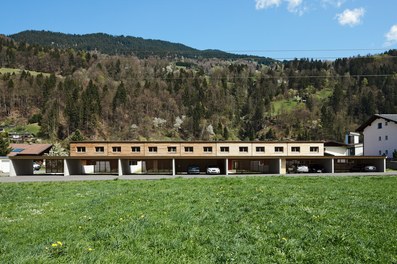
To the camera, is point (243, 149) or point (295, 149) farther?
point (295, 149)

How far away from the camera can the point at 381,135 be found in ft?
223

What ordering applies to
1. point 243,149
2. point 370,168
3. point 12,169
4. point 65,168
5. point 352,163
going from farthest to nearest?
1. point 352,163
2. point 243,149
3. point 370,168
4. point 12,169
5. point 65,168

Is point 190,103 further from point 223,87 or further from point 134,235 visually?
point 134,235

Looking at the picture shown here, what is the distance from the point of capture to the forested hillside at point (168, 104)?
146m

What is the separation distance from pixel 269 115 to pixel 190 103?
39.0 meters

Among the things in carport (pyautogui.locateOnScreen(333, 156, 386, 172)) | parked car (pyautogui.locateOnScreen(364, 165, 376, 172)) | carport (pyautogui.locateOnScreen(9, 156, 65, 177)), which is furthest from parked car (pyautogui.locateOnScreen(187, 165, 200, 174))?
parked car (pyautogui.locateOnScreen(364, 165, 376, 172))

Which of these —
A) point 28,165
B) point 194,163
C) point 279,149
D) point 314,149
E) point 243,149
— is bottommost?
point 194,163

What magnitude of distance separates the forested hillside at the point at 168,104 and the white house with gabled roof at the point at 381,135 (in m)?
71.3

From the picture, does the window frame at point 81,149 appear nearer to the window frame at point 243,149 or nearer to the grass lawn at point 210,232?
the window frame at point 243,149

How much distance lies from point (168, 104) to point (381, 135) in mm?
114898

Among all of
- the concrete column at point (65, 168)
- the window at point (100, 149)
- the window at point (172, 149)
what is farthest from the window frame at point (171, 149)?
the concrete column at point (65, 168)

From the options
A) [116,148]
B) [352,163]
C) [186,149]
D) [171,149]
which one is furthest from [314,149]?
[116,148]

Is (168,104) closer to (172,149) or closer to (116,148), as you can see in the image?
(116,148)

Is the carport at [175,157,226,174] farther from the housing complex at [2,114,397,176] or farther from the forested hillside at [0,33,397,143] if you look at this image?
the forested hillside at [0,33,397,143]
